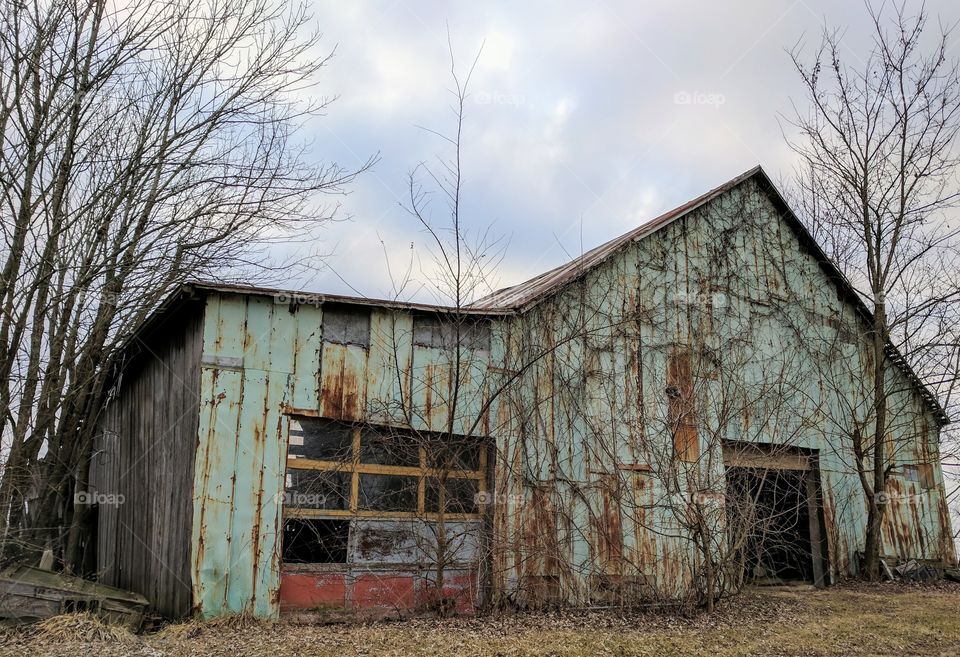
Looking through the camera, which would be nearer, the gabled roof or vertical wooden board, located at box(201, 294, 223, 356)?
vertical wooden board, located at box(201, 294, 223, 356)

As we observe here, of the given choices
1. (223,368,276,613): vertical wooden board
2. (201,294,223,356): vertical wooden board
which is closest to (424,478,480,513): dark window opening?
(223,368,276,613): vertical wooden board

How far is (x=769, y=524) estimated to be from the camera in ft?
34.6

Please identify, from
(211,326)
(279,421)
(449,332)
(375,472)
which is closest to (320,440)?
(279,421)

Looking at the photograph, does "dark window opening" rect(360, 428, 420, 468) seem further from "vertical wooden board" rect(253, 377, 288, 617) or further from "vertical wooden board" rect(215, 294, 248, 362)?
"vertical wooden board" rect(215, 294, 248, 362)

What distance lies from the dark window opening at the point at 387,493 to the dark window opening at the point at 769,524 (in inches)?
159

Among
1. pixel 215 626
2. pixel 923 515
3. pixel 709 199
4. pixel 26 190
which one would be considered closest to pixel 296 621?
pixel 215 626

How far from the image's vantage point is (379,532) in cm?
962

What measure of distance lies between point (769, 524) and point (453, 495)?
4.22m

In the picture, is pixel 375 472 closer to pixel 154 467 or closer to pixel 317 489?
pixel 317 489

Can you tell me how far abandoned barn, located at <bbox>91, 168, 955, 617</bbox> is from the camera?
9109mm

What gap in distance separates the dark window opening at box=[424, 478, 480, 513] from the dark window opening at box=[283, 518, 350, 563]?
1.12 m

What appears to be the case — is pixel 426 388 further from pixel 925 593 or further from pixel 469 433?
pixel 925 593

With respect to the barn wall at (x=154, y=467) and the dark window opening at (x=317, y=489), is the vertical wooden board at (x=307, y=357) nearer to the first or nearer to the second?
the dark window opening at (x=317, y=489)

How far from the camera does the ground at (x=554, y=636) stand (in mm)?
7691
